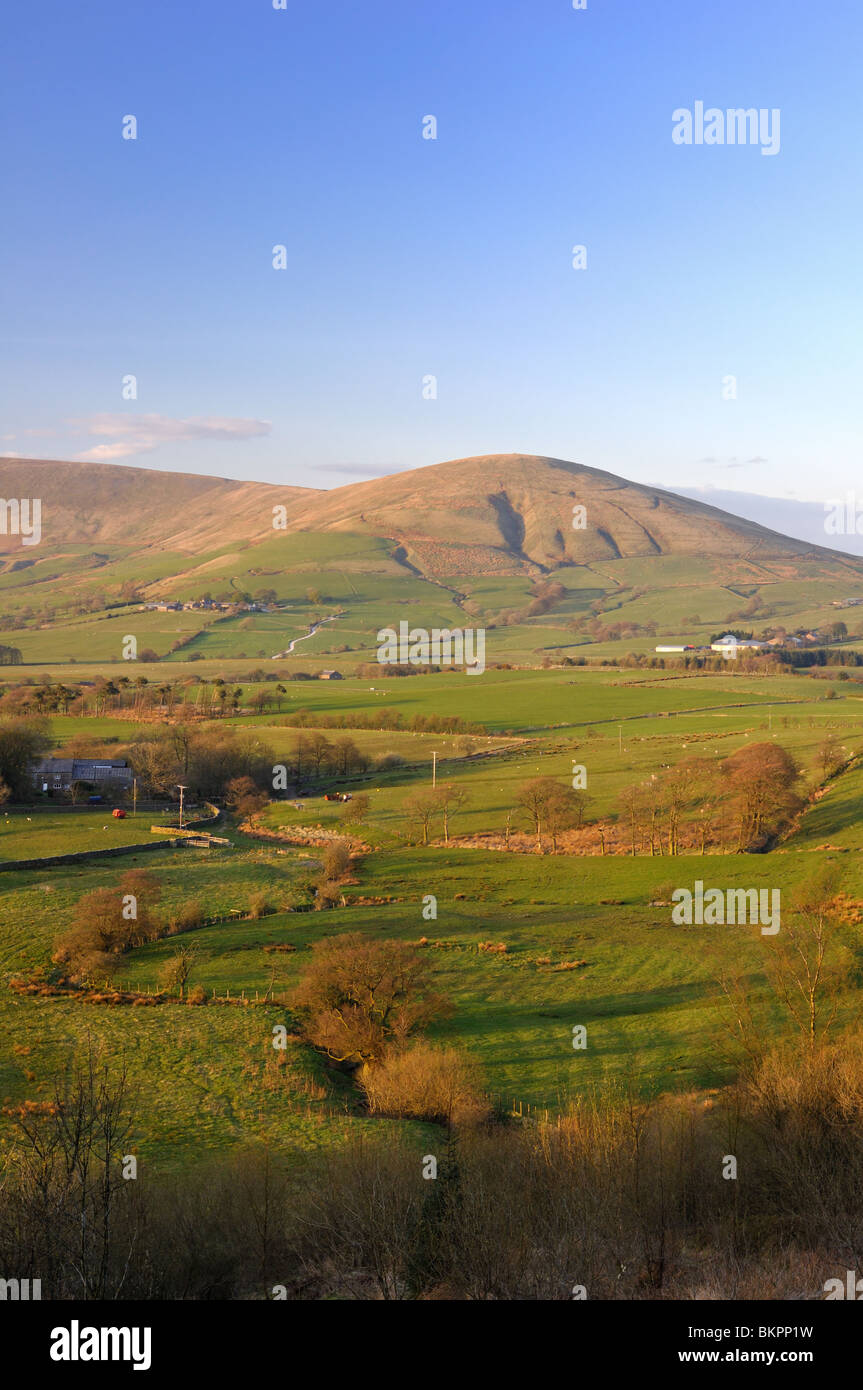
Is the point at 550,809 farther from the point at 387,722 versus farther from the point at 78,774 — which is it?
the point at 387,722

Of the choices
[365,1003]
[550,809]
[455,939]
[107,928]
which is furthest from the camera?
[550,809]

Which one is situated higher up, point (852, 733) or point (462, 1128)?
point (852, 733)

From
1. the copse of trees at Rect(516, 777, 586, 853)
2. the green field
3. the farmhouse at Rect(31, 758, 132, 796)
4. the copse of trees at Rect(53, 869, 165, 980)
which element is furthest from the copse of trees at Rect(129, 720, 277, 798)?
the copse of trees at Rect(53, 869, 165, 980)

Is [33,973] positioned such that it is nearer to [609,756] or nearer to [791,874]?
[791,874]

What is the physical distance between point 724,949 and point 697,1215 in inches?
1110

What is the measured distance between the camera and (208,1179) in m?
25.6

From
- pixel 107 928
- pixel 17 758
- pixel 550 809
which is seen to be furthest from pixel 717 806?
pixel 17 758

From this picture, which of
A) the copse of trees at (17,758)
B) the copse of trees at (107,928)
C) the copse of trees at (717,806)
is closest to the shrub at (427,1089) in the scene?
the copse of trees at (107,928)

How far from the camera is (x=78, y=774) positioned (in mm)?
108188

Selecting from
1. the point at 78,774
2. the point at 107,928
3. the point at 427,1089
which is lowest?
the point at 427,1089

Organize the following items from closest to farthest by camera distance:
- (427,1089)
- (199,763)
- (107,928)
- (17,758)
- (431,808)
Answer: (427,1089), (107,928), (431,808), (17,758), (199,763)

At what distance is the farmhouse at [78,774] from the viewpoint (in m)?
106

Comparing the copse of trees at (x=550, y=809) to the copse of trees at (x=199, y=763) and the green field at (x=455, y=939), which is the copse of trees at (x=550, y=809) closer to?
the green field at (x=455, y=939)
